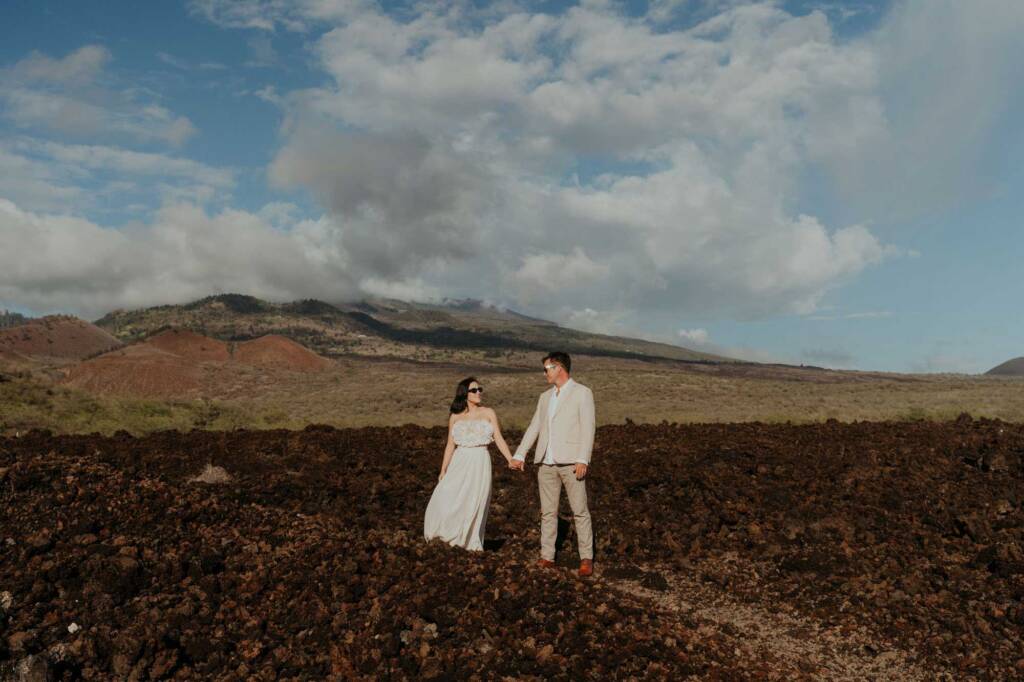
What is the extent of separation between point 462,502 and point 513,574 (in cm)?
167

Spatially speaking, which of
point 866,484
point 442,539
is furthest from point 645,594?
point 866,484

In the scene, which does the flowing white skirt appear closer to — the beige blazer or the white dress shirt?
the beige blazer

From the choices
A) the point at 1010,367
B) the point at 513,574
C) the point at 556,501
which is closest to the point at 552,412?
the point at 556,501

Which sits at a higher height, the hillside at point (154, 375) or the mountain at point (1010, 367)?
the mountain at point (1010, 367)

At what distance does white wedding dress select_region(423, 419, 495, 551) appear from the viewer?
8.08 metres

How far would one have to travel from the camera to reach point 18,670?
4.70 m

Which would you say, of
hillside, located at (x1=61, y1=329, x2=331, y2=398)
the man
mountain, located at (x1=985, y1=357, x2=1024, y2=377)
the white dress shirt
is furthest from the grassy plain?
mountain, located at (x1=985, y1=357, x2=1024, y2=377)

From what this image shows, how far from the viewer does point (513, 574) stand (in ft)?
21.6

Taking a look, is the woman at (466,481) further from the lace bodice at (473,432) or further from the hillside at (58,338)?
the hillside at (58,338)

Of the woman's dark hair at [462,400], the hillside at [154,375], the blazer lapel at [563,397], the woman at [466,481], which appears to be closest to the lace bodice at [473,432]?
the woman at [466,481]

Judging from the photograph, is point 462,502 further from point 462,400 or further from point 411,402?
point 411,402

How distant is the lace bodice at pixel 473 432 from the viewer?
320 inches

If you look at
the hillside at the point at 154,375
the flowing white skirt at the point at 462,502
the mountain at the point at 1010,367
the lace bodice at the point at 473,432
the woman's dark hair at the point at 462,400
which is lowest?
the hillside at the point at 154,375

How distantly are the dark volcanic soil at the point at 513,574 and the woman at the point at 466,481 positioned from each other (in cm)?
65
